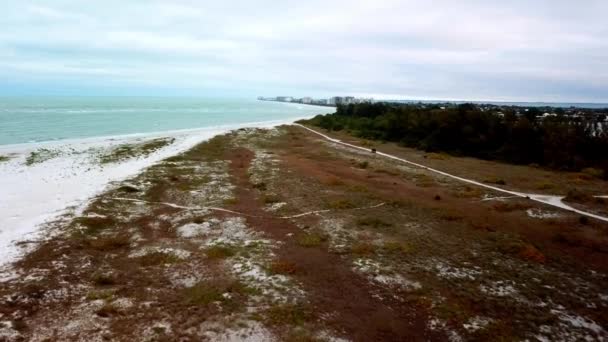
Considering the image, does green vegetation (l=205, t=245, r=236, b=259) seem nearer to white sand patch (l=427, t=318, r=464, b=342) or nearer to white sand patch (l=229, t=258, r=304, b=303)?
white sand patch (l=229, t=258, r=304, b=303)

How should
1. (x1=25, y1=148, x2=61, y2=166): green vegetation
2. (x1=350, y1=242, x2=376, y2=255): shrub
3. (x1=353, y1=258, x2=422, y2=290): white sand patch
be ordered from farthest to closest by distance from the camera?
(x1=25, y1=148, x2=61, y2=166): green vegetation < (x1=350, y1=242, x2=376, y2=255): shrub < (x1=353, y1=258, x2=422, y2=290): white sand patch

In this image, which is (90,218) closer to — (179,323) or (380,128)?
(179,323)

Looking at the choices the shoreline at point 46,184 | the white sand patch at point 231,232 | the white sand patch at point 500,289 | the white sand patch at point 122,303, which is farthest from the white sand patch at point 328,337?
the shoreline at point 46,184

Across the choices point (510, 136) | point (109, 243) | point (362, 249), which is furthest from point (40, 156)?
point (510, 136)

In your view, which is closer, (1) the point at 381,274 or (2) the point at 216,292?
(2) the point at 216,292

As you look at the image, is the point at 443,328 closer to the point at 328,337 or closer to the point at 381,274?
the point at 328,337

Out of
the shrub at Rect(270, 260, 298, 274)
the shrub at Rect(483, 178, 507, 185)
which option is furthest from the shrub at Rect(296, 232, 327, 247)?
the shrub at Rect(483, 178, 507, 185)
